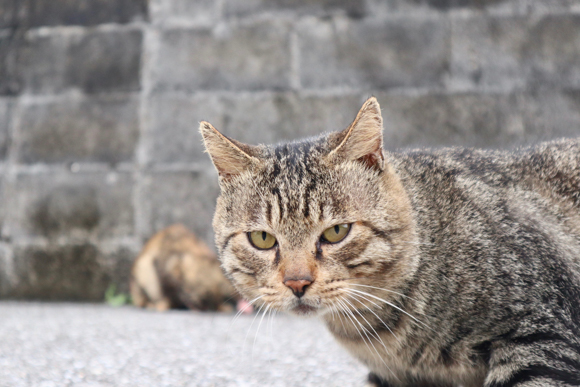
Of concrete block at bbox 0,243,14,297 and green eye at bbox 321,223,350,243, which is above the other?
green eye at bbox 321,223,350,243

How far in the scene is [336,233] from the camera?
172 centimetres

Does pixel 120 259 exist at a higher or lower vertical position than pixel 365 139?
lower

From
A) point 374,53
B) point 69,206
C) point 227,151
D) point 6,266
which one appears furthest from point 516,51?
point 6,266

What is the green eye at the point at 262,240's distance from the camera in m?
1.79

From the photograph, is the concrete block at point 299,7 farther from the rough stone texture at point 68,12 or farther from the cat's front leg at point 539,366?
the cat's front leg at point 539,366

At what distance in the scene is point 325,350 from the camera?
2.84 metres

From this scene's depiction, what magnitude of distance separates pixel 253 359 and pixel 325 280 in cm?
121

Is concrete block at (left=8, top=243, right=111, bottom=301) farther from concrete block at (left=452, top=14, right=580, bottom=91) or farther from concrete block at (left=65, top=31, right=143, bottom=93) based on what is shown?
concrete block at (left=452, top=14, right=580, bottom=91)

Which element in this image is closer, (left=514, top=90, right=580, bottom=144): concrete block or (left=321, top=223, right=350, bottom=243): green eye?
(left=321, top=223, right=350, bottom=243): green eye

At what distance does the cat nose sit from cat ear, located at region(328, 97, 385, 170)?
46 cm

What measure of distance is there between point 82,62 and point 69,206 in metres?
1.20

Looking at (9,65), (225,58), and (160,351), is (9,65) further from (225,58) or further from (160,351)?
(160,351)

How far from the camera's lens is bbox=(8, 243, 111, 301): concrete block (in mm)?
4285

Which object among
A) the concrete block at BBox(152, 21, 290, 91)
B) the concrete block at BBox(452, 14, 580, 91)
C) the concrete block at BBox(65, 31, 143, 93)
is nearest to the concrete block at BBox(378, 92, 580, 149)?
the concrete block at BBox(452, 14, 580, 91)
